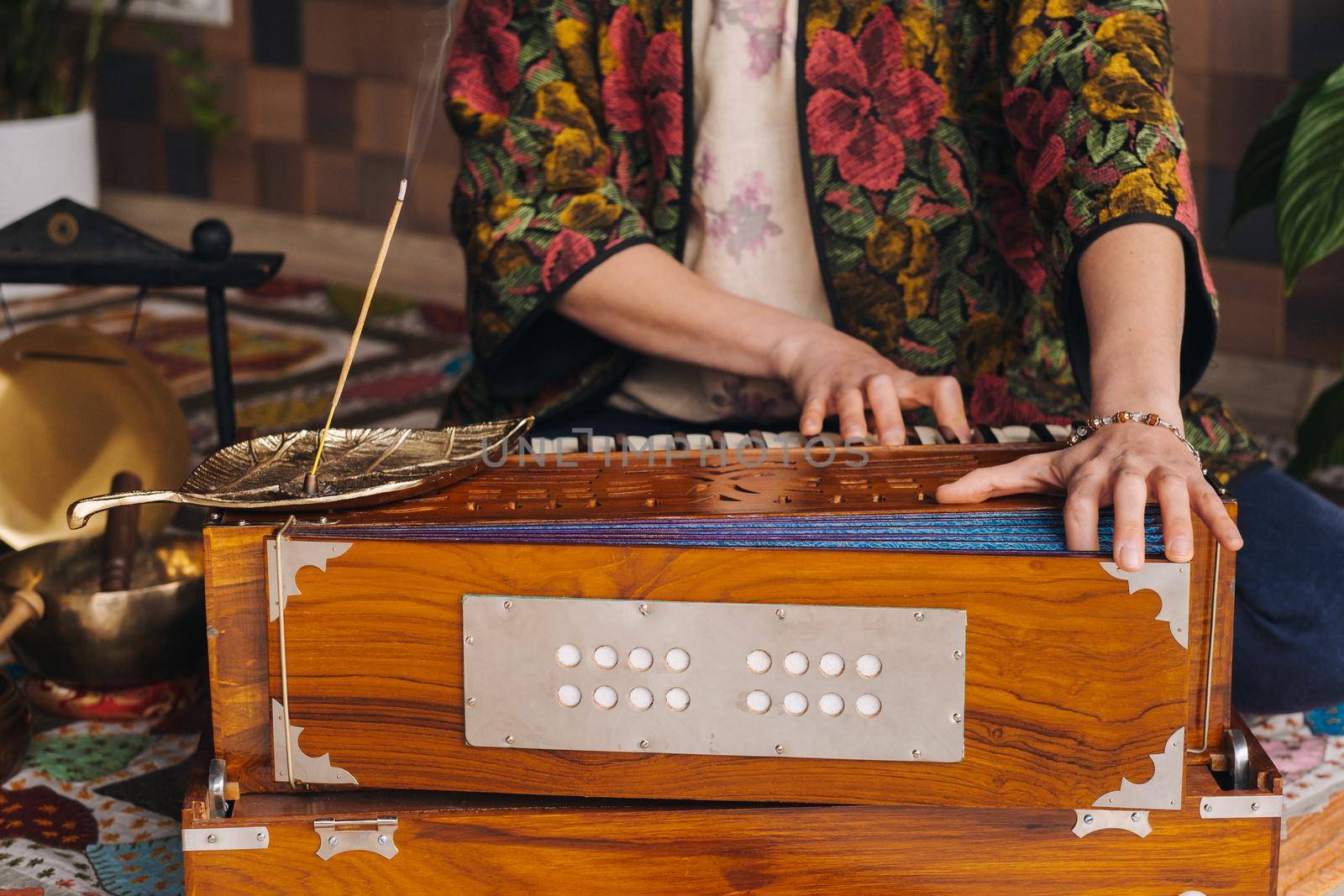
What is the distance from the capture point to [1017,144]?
1.39 metres

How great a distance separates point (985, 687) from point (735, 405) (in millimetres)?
606

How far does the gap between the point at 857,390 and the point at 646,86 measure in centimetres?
45

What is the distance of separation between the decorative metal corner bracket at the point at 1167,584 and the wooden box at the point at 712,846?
138 mm

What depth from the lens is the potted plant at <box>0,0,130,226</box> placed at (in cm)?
336

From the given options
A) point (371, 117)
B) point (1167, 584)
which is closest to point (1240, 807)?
point (1167, 584)

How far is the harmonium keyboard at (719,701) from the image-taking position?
2.95 ft

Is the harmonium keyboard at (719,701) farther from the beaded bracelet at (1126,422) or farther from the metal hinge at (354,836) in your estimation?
the beaded bracelet at (1126,422)

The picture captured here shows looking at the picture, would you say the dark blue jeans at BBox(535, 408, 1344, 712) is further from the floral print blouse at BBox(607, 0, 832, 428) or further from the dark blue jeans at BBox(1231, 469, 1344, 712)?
the floral print blouse at BBox(607, 0, 832, 428)

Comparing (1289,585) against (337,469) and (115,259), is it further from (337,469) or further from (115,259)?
(115,259)

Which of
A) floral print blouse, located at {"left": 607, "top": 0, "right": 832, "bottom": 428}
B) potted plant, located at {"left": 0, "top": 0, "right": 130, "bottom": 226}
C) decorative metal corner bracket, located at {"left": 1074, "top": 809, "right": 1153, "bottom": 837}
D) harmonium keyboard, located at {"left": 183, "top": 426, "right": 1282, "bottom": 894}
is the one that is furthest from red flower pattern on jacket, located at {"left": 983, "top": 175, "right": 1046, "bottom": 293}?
potted plant, located at {"left": 0, "top": 0, "right": 130, "bottom": 226}

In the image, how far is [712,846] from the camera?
0.97 m

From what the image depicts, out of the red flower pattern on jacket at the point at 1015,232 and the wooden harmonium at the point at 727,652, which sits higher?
the red flower pattern on jacket at the point at 1015,232

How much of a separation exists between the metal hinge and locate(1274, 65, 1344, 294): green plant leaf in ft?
3.95

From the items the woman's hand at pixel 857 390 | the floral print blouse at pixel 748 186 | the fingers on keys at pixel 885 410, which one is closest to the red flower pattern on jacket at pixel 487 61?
the floral print blouse at pixel 748 186
